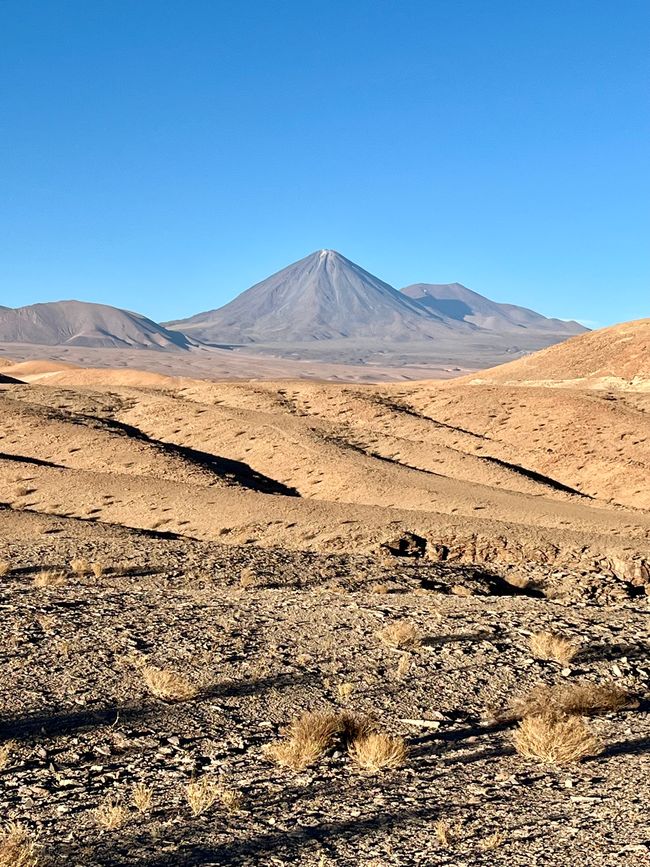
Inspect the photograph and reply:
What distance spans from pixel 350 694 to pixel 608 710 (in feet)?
9.23

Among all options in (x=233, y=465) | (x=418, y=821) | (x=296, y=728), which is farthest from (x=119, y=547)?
(x=233, y=465)

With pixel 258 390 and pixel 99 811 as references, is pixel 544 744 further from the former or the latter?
pixel 258 390

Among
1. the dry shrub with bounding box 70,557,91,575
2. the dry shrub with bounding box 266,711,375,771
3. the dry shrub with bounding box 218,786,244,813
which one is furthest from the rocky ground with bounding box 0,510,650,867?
the dry shrub with bounding box 70,557,91,575

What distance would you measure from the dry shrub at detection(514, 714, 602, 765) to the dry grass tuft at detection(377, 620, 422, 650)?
3568 millimetres

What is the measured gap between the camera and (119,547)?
61.3ft

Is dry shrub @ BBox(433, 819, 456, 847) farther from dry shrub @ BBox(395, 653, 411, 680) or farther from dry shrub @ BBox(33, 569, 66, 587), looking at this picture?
dry shrub @ BBox(33, 569, 66, 587)

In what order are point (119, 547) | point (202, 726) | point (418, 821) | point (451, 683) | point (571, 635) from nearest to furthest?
point (418, 821)
point (202, 726)
point (451, 683)
point (571, 635)
point (119, 547)

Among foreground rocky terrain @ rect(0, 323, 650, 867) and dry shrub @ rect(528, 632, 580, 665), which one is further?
dry shrub @ rect(528, 632, 580, 665)

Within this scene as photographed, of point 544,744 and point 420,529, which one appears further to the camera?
point 420,529

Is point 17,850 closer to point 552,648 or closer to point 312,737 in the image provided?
point 312,737

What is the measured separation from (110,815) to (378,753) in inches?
93.7

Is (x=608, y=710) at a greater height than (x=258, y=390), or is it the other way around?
(x=258, y=390)

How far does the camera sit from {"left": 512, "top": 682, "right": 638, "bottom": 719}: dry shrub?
9.80 meters

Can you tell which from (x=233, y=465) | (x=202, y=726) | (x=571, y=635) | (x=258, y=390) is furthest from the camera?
(x=258, y=390)
